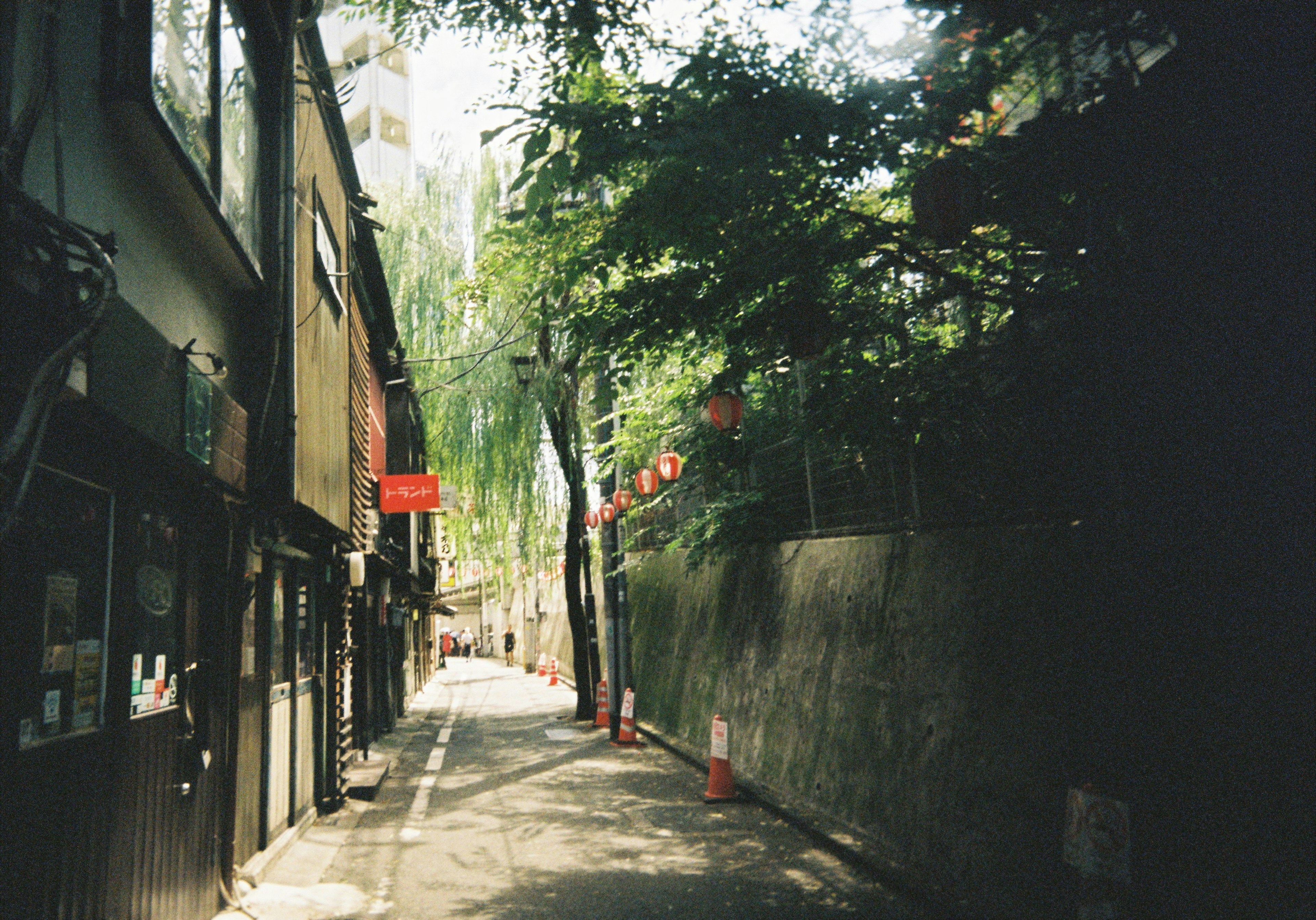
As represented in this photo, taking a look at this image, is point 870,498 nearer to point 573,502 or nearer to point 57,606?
point 57,606

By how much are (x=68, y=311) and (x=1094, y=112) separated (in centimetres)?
532

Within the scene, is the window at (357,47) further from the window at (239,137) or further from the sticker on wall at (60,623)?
the sticker on wall at (60,623)

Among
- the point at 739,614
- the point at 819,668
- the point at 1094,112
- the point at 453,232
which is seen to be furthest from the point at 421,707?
the point at 1094,112

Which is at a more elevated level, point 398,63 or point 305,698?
point 398,63

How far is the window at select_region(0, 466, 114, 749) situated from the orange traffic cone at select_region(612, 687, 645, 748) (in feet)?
36.9

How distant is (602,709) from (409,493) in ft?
19.2

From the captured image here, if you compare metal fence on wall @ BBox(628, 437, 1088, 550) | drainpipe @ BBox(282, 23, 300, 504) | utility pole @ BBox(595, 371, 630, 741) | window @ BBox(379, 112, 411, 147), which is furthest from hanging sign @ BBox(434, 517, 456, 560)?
drainpipe @ BBox(282, 23, 300, 504)

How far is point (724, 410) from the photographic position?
9.45 metres

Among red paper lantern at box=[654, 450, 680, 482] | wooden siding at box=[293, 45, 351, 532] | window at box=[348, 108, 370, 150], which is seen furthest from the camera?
window at box=[348, 108, 370, 150]

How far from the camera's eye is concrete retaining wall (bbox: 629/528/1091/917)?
6.03 m

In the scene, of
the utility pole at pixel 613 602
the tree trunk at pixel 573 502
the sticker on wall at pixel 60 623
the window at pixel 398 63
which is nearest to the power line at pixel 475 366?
the tree trunk at pixel 573 502

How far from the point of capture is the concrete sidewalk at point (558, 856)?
6.61 m

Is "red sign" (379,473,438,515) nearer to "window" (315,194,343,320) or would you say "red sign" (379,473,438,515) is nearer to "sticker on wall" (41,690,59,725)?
"window" (315,194,343,320)

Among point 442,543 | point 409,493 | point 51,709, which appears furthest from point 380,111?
point 51,709
